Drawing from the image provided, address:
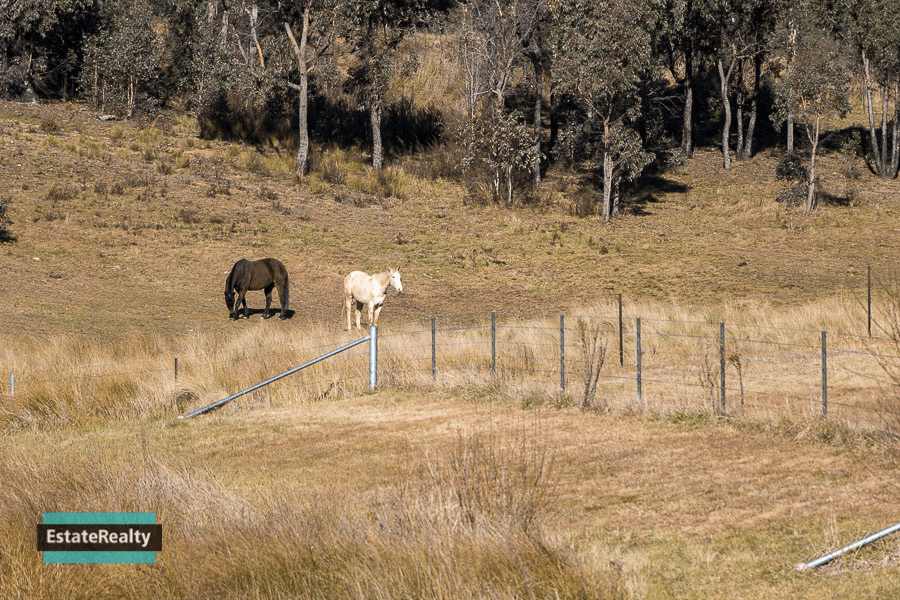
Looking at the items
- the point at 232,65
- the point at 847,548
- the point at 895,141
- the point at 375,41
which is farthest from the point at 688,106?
the point at 847,548

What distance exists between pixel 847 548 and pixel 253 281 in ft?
72.8

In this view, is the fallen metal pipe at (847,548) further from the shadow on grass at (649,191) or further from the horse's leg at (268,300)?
the shadow on grass at (649,191)

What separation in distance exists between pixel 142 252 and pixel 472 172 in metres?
22.0

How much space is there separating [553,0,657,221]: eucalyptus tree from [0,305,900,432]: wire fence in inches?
1067

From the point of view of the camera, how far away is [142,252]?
3588cm

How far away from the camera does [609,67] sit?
4700 centimetres

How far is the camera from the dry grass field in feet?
25.7

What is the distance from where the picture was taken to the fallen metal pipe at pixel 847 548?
26.3 feet

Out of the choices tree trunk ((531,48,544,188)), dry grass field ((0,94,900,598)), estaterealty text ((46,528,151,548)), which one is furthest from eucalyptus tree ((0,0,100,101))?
estaterealty text ((46,528,151,548))

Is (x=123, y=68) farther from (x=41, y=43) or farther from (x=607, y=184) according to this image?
(x=607, y=184)

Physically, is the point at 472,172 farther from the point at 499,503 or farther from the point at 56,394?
the point at 499,503

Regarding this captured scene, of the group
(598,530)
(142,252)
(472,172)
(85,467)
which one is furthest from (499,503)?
(472,172)

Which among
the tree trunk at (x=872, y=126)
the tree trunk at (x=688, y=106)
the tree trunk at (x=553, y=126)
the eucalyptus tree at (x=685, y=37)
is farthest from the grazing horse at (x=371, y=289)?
the tree trunk at (x=872, y=126)

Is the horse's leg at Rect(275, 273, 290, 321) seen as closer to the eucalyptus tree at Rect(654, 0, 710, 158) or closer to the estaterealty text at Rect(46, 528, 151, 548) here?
the estaterealty text at Rect(46, 528, 151, 548)
